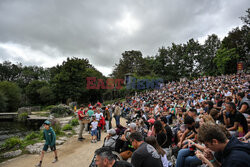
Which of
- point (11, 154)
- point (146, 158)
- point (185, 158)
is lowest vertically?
point (11, 154)

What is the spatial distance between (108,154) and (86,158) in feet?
13.5

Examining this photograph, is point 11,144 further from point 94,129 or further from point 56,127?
point 94,129

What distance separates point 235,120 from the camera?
334 centimetres

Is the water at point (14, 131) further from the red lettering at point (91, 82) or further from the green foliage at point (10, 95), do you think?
the green foliage at point (10, 95)

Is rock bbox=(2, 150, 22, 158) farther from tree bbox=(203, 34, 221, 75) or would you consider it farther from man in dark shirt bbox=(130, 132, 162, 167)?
tree bbox=(203, 34, 221, 75)

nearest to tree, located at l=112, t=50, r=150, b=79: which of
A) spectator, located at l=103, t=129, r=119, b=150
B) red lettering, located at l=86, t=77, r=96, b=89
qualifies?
red lettering, located at l=86, t=77, r=96, b=89

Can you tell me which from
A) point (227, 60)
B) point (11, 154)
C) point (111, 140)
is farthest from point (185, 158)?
point (227, 60)

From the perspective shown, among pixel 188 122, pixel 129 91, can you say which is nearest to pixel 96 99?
pixel 129 91

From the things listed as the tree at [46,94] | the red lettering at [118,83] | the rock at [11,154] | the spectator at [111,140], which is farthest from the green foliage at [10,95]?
the spectator at [111,140]

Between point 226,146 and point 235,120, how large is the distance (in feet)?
8.10

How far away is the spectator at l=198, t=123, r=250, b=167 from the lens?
1317mm

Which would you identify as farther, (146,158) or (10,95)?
(10,95)

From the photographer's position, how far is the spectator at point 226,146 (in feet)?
4.32

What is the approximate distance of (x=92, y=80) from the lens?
34312mm
